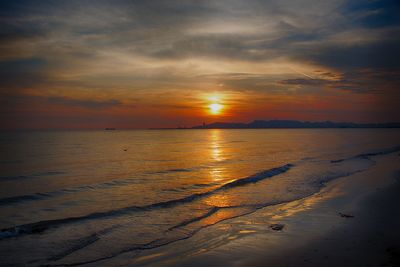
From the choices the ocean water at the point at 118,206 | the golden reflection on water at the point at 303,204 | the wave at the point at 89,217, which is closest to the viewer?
the ocean water at the point at 118,206

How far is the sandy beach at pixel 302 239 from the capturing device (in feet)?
27.0

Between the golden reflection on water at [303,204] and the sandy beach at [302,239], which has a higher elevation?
the sandy beach at [302,239]

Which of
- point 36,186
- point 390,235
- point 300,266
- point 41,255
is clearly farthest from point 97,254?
point 36,186

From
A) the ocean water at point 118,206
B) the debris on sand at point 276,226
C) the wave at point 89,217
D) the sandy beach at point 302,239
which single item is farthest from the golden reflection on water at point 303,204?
the wave at point 89,217

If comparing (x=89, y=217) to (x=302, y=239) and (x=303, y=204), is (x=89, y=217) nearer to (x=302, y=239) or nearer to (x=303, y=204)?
(x=302, y=239)

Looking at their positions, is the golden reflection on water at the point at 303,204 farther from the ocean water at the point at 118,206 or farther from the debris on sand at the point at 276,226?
the debris on sand at the point at 276,226

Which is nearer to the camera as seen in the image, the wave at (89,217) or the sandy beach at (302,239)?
the sandy beach at (302,239)

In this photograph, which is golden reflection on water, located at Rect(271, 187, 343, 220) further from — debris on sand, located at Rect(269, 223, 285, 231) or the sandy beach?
debris on sand, located at Rect(269, 223, 285, 231)

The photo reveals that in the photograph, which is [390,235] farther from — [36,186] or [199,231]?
[36,186]

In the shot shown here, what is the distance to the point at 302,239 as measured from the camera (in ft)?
33.0

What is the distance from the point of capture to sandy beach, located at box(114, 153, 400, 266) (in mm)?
8242

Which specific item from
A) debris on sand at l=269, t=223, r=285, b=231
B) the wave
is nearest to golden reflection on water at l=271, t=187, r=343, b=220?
debris on sand at l=269, t=223, r=285, b=231

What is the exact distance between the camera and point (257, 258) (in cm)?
848

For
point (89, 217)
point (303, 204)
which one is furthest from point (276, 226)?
point (89, 217)
